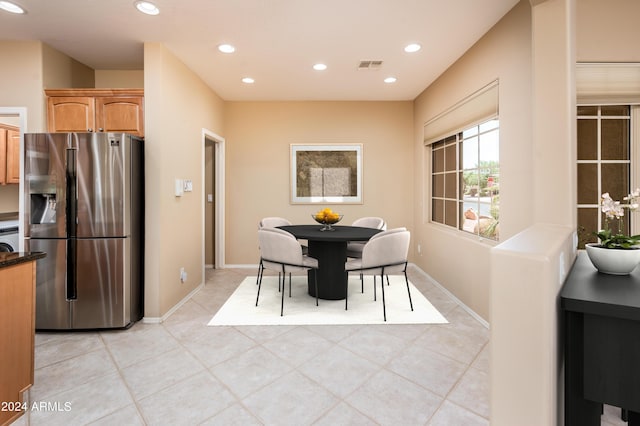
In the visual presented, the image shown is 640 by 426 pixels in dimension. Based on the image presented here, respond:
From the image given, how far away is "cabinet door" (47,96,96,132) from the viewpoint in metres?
3.21

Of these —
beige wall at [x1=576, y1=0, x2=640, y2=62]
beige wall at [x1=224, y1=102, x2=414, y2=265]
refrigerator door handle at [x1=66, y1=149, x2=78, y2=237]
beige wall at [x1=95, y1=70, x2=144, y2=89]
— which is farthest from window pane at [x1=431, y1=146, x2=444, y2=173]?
refrigerator door handle at [x1=66, y1=149, x2=78, y2=237]

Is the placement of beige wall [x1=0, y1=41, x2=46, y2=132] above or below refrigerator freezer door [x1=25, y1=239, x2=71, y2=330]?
above

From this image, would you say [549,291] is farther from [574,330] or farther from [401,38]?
[401,38]

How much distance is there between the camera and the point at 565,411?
1.14 meters

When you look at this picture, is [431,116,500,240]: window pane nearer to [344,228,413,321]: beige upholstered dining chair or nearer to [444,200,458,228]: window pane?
[444,200,458,228]: window pane

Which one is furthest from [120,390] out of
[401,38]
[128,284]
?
[401,38]

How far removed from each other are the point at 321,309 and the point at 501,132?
7.87 feet

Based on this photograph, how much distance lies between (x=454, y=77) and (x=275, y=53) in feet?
6.70

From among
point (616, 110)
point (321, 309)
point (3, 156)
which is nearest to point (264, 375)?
point (321, 309)

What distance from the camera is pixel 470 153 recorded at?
355 centimetres

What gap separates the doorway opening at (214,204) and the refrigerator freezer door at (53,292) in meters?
2.37

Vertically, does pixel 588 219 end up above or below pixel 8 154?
below

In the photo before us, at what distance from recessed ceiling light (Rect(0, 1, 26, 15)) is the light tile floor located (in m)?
2.71

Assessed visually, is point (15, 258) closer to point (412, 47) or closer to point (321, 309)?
point (321, 309)
